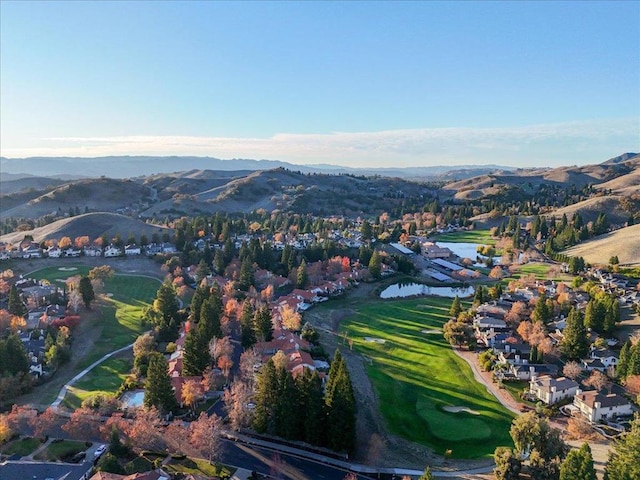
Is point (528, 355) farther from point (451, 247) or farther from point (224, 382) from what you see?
point (451, 247)

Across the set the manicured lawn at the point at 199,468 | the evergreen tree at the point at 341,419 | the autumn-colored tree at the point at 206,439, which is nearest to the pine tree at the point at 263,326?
the autumn-colored tree at the point at 206,439

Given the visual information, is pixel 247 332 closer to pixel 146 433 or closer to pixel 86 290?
pixel 146 433

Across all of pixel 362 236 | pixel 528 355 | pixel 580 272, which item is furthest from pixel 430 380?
pixel 362 236

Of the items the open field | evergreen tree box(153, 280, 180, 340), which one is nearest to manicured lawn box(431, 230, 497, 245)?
the open field

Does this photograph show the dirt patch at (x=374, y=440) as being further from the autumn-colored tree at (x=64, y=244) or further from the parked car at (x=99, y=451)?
the autumn-colored tree at (x=64, y=244)

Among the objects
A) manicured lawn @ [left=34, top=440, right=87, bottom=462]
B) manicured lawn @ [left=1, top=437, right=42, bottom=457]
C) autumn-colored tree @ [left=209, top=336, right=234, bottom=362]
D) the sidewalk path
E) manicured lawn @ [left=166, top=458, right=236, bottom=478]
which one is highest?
autumn-colored tree @ [left=209, top=336, right=234, bottom=362]

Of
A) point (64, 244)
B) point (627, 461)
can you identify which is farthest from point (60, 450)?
point (64, 244)

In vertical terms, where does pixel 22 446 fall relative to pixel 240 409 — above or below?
below

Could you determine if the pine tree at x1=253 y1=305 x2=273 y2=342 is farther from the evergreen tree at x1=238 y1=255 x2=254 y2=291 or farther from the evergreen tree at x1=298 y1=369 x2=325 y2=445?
the evergreen tree at x1=238 y1=255 x2=254 y2=291
